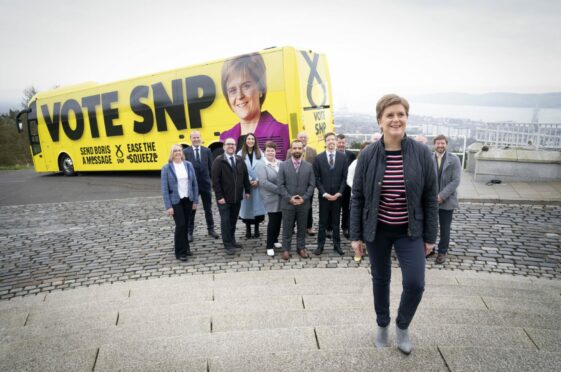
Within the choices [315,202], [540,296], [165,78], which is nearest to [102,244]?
[315,202]

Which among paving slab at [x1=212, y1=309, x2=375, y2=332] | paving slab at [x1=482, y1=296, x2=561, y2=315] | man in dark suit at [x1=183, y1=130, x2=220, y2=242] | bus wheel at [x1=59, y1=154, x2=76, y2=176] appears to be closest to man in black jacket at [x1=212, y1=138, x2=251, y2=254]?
man in dark suit at [x1=183, y1=130, x2=220, y2=242]

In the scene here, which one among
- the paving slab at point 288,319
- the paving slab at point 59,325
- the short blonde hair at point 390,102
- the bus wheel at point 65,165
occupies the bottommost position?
the paving slab at point 288,319

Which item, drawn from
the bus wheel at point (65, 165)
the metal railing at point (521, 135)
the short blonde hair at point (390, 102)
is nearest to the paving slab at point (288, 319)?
the short blonde hair at point (390, 102)

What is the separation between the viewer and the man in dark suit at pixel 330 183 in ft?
17.3

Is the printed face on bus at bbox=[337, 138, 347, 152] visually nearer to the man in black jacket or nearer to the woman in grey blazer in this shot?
the woman in grey blazer

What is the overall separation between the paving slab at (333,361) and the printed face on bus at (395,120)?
164 centimetres

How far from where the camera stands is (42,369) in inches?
106

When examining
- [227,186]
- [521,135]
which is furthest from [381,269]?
[521,135]

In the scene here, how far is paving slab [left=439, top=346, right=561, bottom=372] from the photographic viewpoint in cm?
248

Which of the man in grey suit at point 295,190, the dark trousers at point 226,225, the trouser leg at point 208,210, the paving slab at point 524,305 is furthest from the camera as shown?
the trouser leg at point 208,210

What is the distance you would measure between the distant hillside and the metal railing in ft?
17.8

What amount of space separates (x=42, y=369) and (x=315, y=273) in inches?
114

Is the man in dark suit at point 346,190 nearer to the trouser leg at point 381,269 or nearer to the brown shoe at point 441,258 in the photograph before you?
the brown shoe at point 441,258

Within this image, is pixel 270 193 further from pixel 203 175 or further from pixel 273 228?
pixel 203 175
